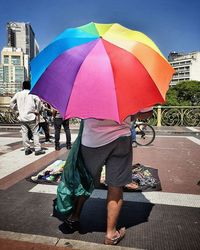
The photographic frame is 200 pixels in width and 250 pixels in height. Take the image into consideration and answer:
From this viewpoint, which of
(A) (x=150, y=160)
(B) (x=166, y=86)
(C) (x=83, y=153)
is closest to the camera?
(B) (x=166, y=86)

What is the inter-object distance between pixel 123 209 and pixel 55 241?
3.80 feet


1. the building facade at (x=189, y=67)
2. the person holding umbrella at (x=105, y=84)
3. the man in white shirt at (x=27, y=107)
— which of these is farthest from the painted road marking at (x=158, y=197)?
the building facade at (x=189, y=67)

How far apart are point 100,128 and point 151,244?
4.19ft

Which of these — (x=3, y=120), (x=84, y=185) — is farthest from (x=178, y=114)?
(x=84, y=185)

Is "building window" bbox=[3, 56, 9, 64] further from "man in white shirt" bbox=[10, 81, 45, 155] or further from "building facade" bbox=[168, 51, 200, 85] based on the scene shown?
"man in white shirt" bbox=[10, 81, 45, 155]

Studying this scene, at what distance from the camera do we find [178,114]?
17297mm

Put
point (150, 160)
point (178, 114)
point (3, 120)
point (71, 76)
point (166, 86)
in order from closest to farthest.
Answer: point (71, 76) → point (166, 86) → point (150, 160) → point (178, 114) → point (3, 120)

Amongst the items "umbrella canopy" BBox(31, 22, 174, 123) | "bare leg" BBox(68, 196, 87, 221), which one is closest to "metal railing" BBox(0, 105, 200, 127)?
"bare leg" BBox(68, 196, 87, 221)

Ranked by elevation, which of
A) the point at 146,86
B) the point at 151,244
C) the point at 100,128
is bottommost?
the point at 151,244

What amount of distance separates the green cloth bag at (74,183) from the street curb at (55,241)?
0.29 metres

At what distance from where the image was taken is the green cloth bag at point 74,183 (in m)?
3.26

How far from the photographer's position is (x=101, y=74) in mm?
2520

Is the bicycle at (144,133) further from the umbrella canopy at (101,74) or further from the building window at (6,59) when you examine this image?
the building window at (6,59)

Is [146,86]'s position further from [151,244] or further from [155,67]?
[151,244]
